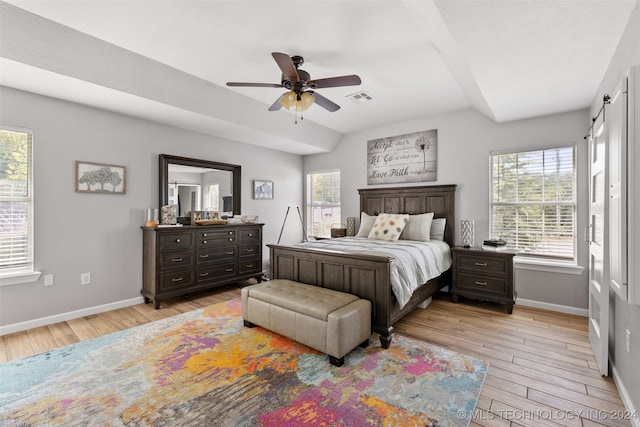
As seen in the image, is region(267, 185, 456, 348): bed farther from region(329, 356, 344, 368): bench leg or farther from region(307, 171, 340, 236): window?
region(307, 171, 340, 236): window

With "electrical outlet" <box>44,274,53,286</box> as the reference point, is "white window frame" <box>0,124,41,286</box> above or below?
above

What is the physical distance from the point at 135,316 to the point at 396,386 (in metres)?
3.06

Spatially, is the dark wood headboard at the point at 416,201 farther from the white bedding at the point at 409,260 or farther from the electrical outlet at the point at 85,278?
the electrical outlet at the point at 85,278

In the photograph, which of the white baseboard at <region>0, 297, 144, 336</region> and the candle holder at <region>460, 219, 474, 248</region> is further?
the candle holder at <region>460, 219, 474, 248</region>

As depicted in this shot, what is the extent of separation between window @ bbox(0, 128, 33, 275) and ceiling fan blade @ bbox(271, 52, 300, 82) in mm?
2836

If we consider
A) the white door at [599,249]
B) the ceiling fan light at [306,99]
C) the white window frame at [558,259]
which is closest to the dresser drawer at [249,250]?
the ceiling fan light at [306,99]

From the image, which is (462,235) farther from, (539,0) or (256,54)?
(256,54)

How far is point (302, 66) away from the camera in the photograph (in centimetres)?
302

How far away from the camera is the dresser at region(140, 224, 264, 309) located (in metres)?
3.75

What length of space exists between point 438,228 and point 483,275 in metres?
0.91

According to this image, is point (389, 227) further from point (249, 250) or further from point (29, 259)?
point (29, 259)

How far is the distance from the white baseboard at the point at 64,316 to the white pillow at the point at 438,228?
13.8 ft

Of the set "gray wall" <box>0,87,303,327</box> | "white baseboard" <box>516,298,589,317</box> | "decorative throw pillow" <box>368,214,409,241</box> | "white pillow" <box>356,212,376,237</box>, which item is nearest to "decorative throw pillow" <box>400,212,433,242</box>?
"decorative throw pillow" <box>368,214,409,241</box>

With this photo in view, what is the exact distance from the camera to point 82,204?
3449mm
